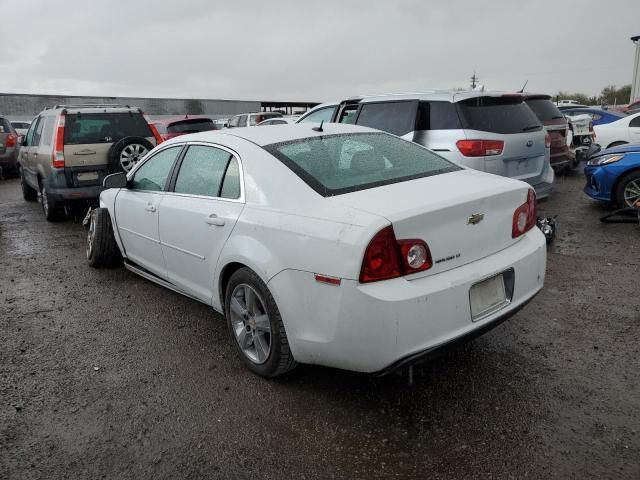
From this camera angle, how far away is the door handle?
3.38 meters

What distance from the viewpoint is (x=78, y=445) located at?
2.75 m

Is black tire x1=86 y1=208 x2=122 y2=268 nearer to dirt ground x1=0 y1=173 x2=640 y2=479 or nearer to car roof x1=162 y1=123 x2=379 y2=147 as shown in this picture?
dirt ground x1=0 y1=173 x2=640 y2=479

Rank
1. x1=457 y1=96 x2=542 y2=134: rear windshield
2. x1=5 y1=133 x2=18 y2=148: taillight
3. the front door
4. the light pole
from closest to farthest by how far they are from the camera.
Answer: the front door → x1=457 y1=96 x2=542 y2=134: rear windshield → x1=5 y1=133 x2=18 y2=148: taillight → the light pole

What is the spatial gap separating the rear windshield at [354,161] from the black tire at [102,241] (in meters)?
2.90

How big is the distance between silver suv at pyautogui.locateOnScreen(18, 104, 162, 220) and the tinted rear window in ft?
11.0

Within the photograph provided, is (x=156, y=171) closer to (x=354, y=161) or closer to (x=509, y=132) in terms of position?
(x=354, y=161)

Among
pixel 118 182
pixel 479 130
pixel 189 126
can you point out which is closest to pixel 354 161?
pixel 118 182

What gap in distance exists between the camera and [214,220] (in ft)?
11.3

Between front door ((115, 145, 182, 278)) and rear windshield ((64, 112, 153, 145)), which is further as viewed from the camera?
rear windshield ((64, 112, 153, 145))

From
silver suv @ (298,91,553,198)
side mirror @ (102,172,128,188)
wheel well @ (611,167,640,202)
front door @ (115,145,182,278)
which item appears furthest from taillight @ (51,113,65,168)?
wheel well @ (611,167,640,202)

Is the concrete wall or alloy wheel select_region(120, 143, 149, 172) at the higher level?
the concrete wall

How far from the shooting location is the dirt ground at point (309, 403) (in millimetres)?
2531

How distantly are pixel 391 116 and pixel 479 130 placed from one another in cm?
126

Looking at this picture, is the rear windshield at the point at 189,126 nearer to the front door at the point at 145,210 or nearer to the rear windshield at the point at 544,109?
the rear windshield at the point at 544,109
